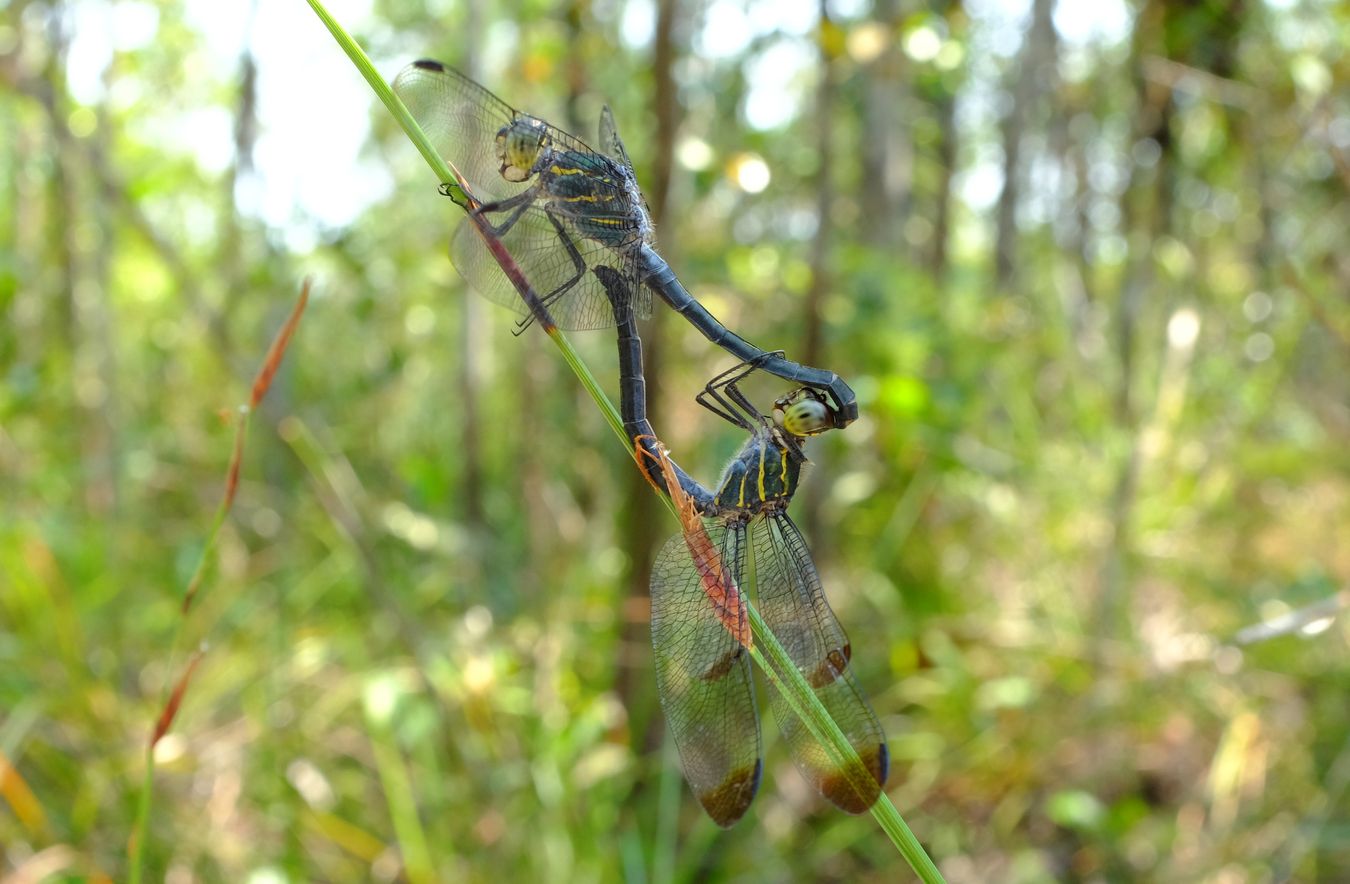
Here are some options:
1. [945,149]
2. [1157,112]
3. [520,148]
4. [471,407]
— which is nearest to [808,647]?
[520,148]

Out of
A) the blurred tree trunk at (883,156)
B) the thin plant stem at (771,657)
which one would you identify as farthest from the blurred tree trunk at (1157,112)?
the thin plant stem at (771,657)

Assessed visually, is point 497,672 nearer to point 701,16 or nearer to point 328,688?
point 328,688

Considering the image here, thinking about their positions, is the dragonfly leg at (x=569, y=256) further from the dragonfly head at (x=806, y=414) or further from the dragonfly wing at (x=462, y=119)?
the dragonfly head at (x=806, y=414)

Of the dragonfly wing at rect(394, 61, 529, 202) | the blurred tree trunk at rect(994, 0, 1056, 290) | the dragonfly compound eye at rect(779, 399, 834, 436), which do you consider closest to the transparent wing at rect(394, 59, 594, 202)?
the dragonfly wing at rect(394, 61, 529, 202)

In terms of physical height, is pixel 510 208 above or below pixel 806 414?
above

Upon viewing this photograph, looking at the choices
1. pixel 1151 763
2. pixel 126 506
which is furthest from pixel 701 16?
pixel 1151 763

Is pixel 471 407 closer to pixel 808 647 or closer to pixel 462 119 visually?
pixel 462 119

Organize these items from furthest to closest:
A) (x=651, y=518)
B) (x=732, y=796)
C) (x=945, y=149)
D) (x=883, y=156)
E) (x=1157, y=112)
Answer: (x=945, y=149), (x=1157, y=112), (x=883, y=156), (x=651, y=518), (x=732, y=796)
